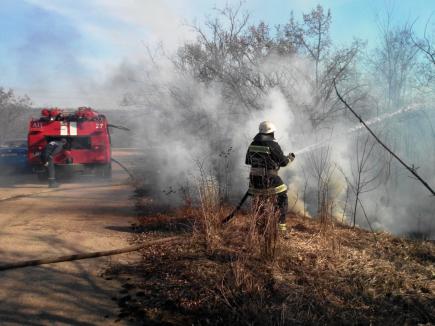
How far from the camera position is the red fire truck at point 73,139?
13219mm

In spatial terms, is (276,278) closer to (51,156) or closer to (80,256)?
(80,256)

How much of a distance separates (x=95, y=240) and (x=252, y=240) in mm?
2559

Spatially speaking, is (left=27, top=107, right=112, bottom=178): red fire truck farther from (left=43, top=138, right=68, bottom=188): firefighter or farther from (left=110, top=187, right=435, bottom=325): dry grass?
(left=110, top=187, right=435, bottom=325): dry grass

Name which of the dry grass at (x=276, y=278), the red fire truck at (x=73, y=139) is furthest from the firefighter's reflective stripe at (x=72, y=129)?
the dry grass at (x=276, y=278)

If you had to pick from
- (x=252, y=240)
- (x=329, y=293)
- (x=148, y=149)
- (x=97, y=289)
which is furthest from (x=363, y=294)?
(x=148, y=149)

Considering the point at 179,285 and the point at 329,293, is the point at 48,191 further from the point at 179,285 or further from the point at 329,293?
the point at 329,293

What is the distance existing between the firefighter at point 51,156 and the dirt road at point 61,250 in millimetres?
1690

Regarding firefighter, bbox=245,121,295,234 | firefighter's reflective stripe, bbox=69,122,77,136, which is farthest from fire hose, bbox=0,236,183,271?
firefighter's reflective stripe, bbox=69,122,77,136

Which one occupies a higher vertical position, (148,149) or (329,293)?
(148,149)

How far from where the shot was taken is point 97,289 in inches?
162

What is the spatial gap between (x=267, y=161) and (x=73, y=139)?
31.9ft

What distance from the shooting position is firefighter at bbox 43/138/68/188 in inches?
493

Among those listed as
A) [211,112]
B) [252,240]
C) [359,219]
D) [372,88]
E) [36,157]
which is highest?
[372,88]

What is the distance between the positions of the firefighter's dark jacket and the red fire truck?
8.98m
